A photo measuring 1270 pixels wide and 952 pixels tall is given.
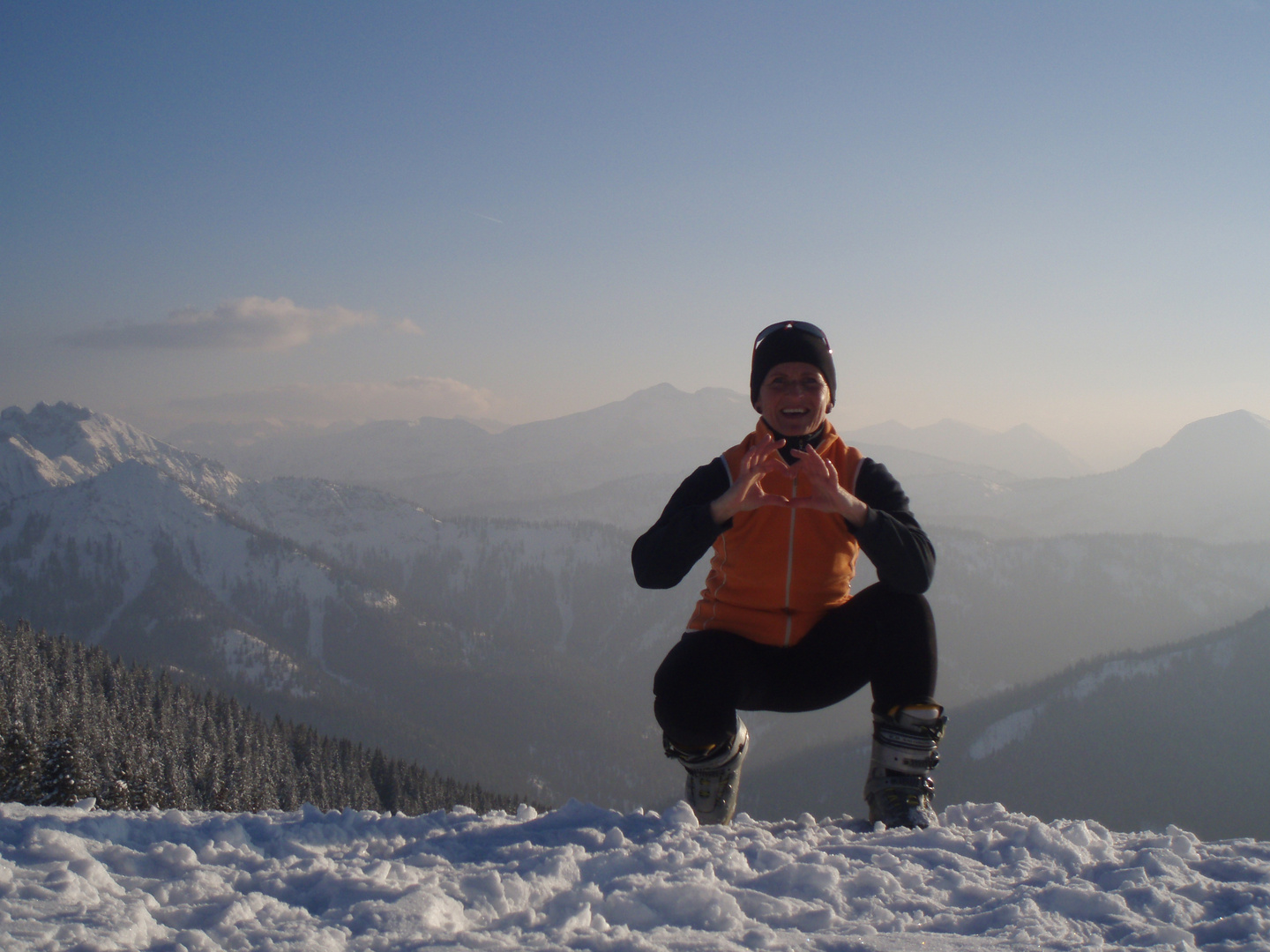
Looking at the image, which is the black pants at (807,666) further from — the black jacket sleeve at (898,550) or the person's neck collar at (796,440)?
the person's neck collar at (796,440)

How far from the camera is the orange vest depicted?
4117 millimetres

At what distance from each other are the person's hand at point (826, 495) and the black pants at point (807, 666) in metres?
0.64

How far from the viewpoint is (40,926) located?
1947mm

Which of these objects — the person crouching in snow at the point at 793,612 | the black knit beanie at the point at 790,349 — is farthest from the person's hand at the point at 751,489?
the black knit beanie at the point at 790,349

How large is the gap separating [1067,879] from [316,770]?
177 ft

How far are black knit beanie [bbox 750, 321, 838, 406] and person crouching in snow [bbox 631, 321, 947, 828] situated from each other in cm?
5

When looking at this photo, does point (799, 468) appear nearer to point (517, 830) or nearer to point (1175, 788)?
point (517, 830)

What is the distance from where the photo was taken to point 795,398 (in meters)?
4.26

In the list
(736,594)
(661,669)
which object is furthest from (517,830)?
(736,594)

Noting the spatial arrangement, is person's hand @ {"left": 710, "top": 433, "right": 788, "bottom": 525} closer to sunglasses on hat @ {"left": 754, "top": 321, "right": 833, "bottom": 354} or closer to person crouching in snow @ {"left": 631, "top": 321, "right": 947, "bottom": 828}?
person crouching in snow @ {"left": 631, "top": 321, "right": 947, "bottom": 828}

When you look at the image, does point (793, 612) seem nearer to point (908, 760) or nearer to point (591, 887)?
point (908, 760)

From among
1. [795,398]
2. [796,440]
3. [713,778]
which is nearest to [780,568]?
[796,440]

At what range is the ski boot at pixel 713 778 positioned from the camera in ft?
13.3

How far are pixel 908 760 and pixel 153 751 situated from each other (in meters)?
41.5
